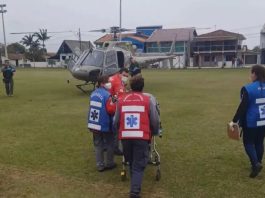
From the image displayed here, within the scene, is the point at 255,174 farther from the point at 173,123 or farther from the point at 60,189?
the point at 173,123

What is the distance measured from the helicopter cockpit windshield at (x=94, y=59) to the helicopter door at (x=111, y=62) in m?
0.28

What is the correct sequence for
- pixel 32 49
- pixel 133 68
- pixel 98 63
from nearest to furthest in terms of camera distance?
pixel 133 68, pixel 98 63, pixel 32 49

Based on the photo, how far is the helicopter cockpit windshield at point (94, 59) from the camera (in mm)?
19438

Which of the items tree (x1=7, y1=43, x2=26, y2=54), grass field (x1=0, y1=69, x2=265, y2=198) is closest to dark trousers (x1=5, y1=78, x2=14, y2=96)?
grass field (x1=0, y1=69, x2=265, y2=198)

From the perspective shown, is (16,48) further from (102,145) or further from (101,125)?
(101,125)

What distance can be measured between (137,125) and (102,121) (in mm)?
1198

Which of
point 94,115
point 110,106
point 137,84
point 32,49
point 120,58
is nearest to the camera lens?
point 137,84

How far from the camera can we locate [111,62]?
19953 mm

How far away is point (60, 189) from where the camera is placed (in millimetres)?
6016

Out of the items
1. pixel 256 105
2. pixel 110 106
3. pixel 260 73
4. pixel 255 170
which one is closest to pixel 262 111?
pixel 256 105

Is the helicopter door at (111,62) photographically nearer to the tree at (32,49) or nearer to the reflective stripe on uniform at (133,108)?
the reflective stripe on uniform at (133,108)

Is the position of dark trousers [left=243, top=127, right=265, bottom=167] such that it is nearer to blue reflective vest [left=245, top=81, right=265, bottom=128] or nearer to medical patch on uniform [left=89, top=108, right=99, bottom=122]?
blue reflective vest [left=245, top=81, right=265, bottom=128]

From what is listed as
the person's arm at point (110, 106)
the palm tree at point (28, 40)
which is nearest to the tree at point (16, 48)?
the palm tree at point (28, 40)

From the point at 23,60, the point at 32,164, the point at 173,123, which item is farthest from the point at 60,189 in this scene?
the point at 23,60
